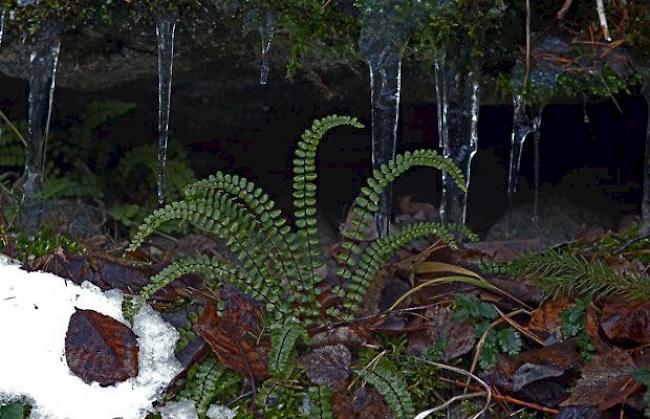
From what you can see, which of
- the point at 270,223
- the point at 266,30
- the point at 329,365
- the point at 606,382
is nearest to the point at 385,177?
the point at 270,223

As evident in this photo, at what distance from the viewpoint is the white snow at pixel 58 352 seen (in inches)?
122

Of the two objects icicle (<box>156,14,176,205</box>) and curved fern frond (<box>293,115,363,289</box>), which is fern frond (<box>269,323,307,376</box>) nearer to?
curved fern frond (<box>293,115,363,289</box>)

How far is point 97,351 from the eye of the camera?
320 centimetres

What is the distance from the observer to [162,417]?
313 cm

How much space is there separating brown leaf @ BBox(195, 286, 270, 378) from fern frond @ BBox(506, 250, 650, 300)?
3.18 feet

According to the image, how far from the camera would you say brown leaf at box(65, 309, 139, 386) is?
3.18 metres

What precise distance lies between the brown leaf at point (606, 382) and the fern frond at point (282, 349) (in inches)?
36.0

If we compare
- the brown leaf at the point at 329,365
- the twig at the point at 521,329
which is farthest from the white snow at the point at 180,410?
the twig at the point at 521,329

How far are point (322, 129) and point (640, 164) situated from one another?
8.70 ft

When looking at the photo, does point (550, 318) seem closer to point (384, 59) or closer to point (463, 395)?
point (463, 395)

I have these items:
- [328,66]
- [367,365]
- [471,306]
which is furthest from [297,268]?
[328,66]

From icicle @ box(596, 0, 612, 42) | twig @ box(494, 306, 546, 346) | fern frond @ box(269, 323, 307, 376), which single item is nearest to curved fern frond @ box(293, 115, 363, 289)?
fern frond @ box(269, 323, 307, 376)

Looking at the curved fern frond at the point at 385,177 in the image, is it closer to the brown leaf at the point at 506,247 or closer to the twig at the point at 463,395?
the twig at the point at 463,395

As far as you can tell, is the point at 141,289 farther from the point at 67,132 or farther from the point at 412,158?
the point at 67,132
